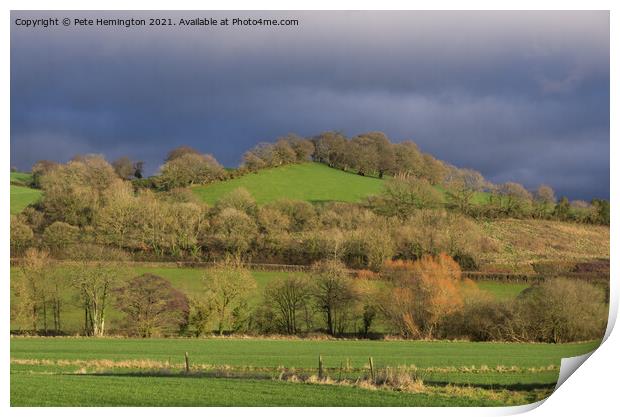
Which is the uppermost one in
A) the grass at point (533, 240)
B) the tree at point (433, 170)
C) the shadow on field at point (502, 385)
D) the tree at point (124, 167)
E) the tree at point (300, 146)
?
the tree at point (300, 146)

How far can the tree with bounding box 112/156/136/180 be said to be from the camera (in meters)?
14.3

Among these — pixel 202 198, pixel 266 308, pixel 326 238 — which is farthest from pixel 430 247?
pixel 202 198

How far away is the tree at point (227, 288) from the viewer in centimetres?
1468

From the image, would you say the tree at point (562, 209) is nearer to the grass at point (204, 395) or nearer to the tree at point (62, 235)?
the grass at point (204, 395)

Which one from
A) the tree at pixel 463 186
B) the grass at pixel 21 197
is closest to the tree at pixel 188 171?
the grass at pixel 21 197

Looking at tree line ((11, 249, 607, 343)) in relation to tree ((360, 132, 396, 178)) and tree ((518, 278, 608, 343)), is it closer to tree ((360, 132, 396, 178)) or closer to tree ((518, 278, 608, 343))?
tree ((518, 278, 608, 343))

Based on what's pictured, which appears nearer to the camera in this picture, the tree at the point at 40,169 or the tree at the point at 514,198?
the tree at the point at 40,169

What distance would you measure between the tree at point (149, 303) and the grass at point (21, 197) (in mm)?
2506

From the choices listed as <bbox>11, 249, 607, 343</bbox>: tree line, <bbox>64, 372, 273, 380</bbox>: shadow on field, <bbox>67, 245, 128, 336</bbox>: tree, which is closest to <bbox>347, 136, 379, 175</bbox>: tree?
<bbox>11, 249, 607, 343</bbox>: tree line

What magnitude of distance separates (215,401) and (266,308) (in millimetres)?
4048

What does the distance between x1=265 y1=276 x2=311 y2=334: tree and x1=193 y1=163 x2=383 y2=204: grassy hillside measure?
1759 millimetres

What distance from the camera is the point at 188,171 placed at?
14.3 meters
